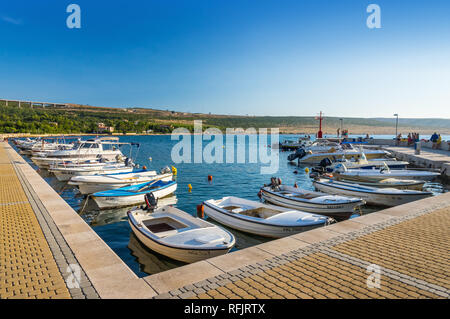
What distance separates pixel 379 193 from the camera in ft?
52.3

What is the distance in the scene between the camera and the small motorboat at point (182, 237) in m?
8.23

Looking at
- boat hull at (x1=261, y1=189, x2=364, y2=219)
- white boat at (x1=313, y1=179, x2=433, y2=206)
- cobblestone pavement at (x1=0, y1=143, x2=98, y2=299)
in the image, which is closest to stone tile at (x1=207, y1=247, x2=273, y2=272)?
cobblestone pavement at (x1=0, y1=143, x2=98, y2=299)

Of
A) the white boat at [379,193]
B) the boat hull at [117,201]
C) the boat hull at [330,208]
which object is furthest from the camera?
the boat hull at [117,201]

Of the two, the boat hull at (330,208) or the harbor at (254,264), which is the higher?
the harbor at (254,264)

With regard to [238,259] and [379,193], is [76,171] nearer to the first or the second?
[238,259]

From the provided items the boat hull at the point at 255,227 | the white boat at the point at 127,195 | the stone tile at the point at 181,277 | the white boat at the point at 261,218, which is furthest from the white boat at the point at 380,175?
the stone tile at the point at 181,277

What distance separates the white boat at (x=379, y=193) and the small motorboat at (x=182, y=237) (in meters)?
10.5

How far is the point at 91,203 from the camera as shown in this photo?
17.6 m

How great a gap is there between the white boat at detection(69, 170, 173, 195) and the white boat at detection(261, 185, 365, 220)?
9.01 m

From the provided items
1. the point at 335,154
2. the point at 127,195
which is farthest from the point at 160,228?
the point at 335,154

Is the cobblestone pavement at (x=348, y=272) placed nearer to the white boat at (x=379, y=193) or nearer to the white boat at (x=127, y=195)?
the white boat at (x=379, y=193)

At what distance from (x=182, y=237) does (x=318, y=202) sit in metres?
7.36
